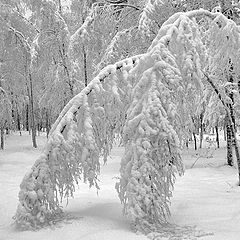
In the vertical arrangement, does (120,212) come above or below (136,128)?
below

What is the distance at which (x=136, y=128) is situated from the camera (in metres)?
4.84

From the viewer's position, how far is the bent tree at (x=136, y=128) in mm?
4738

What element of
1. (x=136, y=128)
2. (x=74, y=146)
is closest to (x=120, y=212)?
(x=74, y=146)

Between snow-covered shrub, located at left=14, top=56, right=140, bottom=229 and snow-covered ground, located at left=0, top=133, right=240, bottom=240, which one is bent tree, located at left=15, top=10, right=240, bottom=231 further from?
snow-covered ground, located at left=0, top=133, right=240, bottom=240

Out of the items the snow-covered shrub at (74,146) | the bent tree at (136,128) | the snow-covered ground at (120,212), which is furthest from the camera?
the snow-covered shrub at (74,146)

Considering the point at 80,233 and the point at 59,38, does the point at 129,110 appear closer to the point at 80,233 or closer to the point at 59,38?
the point at 80,233

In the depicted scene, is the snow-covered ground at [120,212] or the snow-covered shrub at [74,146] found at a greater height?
the snow-covered shrub at [74,146]

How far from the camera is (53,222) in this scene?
200 inches

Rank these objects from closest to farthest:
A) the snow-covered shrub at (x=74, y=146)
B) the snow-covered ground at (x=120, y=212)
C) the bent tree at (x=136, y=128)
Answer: the snow-covered ground at (x=120, y=212)
the bent tree at (x=136, y=128)
the snow-covered shrub at (x=74, y=146)

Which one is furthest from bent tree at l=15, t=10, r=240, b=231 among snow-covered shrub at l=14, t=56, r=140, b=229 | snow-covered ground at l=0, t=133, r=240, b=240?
snow-covered ground at l=0, t=133, r=240, b=240

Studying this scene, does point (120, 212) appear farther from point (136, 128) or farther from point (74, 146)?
point (136, 128)

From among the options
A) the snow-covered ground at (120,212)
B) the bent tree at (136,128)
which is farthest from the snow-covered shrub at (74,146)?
the snow-covered ground at (120,212)

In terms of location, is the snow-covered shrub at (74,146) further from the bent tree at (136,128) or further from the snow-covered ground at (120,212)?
the snow-covered ground at (120,212)

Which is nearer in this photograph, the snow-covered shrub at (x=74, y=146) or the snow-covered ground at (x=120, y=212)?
the snow-covered ground at (x=120, y=212)
